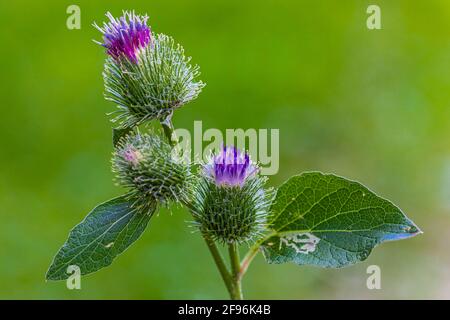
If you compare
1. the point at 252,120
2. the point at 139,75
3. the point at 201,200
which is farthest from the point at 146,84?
the point at 252,120

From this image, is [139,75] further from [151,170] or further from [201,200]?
[201,200]

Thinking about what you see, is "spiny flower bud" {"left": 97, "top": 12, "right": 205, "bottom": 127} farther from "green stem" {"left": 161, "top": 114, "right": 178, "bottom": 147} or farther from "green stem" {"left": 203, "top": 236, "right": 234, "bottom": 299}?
"green stem" {"left": 203, "top": 236, "right": 234, "bottom": 299}

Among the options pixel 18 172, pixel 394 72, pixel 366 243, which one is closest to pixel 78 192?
pixel 18 172

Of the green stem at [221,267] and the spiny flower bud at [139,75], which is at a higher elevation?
the spiny flower bud at [139,75]

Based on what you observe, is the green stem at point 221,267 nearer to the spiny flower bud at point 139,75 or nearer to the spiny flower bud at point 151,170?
the spiny flower bud at point 151,170

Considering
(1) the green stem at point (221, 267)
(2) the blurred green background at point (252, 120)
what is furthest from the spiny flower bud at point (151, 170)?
(2) the blurred green background at point (252, 120)

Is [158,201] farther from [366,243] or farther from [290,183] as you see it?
[366,243]

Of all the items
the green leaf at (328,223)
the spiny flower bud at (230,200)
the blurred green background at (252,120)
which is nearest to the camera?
the green leaf at (328,223)

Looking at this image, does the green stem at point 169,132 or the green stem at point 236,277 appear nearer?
the green stem at point 236,277

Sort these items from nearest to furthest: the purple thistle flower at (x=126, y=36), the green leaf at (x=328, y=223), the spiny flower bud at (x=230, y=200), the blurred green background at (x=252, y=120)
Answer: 1. the green leaf at (x=328, y=223)
2. the spiny flower bud at (x=230, y=200)
3. the purple thistle flower at (x=126, y=36)
4. the blurred green background at (x=252, y=120)
